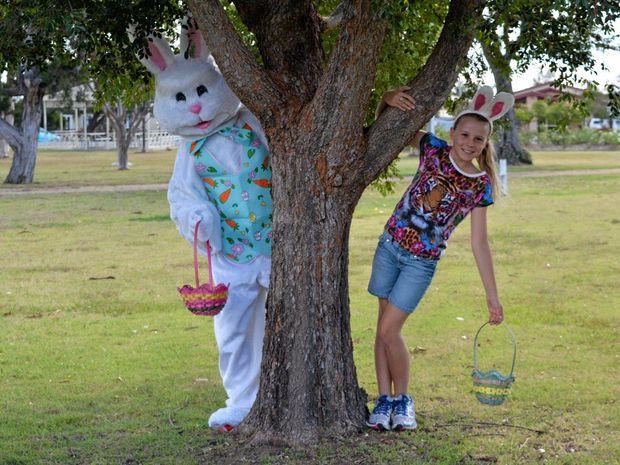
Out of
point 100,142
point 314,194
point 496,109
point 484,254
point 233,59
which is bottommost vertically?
point 100,142

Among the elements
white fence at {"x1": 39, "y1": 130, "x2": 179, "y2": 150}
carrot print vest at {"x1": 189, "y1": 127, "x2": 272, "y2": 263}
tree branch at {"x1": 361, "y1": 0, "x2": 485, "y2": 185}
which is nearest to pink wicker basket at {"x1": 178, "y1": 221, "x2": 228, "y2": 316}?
carrot print vest at {"x1": 189, "y1": 127, "x2": 272, "y2": 263}

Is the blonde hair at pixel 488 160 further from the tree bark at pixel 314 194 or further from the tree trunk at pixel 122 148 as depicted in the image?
the tree trunk at pixel 122 148

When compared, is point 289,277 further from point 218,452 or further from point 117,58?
point 117,58

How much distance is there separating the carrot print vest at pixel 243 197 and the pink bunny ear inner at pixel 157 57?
469 millimetres

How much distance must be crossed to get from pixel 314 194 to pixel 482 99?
3.21 feet

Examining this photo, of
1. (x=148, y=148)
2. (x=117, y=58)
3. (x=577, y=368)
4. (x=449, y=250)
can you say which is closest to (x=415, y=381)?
(x=577, y=368)

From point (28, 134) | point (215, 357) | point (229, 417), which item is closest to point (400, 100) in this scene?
point (229, 417)

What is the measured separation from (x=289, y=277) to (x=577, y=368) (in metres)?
2.58

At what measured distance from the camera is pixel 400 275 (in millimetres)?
4891

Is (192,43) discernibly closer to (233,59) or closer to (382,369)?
(233,59)

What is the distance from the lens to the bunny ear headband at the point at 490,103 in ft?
16.3

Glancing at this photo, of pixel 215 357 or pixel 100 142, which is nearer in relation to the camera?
pixel 215 357

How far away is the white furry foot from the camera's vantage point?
516cm

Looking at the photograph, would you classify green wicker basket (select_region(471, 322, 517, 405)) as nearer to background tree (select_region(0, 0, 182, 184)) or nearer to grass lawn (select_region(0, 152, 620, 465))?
grass lawn (select_region(0, 152, 620, 465))
